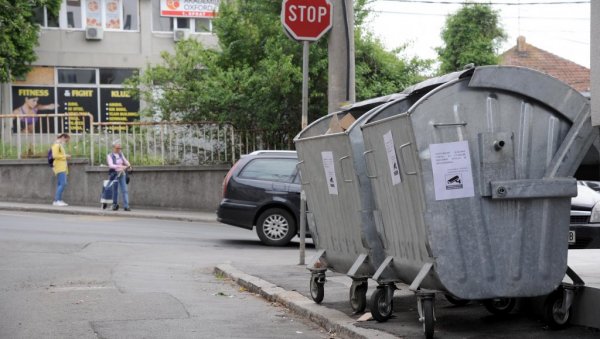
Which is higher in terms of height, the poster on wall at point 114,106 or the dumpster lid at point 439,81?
the poster on wall at point 114,106

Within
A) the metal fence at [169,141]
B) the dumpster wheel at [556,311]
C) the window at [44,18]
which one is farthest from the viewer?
the window at [44,18]

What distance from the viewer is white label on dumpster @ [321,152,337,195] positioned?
8.76m

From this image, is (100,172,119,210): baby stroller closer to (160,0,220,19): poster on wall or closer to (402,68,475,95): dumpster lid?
(402,68,475,95): dumpster lid

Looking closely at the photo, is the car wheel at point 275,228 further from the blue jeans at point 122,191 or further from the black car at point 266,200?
the blue jeans at point 122,191

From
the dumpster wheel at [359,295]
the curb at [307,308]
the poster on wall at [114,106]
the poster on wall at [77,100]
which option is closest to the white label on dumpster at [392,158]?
the curb at [307,308]

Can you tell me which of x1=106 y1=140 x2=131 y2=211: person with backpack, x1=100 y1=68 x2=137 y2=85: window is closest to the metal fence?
x1=106 y1=140 x2=131 y2=211: person with backpack

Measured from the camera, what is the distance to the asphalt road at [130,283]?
8.38m

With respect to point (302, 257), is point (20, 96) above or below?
above

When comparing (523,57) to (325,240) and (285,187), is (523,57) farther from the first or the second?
(325,240)

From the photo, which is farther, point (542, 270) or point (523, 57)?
point (523, 57)

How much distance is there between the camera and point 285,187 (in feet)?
56.8

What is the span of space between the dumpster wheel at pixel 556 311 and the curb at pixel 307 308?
48.7 inches

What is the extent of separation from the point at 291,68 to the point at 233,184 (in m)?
6.58

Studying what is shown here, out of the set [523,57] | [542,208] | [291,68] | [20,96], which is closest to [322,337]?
[542,208]
